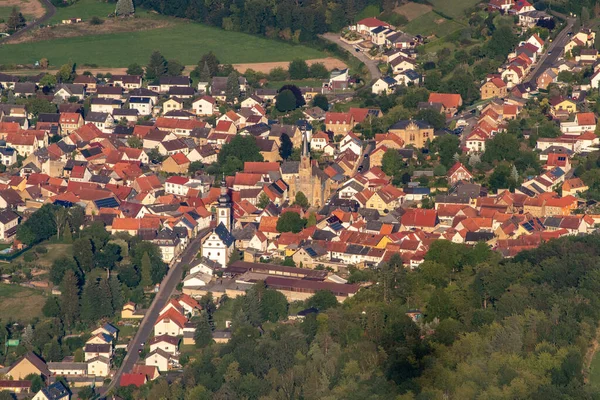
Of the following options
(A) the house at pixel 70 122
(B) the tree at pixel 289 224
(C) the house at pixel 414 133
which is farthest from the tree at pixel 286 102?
(B) the tree at pixel 289 224

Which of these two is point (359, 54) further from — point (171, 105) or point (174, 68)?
point (171, 105)

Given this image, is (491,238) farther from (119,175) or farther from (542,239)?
(119,175)

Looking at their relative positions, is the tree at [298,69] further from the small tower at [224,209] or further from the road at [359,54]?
the small tower at [224,209]

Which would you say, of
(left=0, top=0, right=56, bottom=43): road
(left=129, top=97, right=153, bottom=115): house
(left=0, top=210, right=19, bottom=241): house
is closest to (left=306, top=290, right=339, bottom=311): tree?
(left=0, top=210, right=19, bottom=241): house

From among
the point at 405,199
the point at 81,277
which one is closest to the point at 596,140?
the point at 405,199

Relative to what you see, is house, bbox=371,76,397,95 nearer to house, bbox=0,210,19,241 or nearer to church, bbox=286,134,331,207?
church, bbox=286,134,331,207

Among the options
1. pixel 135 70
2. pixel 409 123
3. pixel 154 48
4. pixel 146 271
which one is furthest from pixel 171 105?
pixel 146 271

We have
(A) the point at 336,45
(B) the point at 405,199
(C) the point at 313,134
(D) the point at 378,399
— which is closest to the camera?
(D) the point at 378,399
